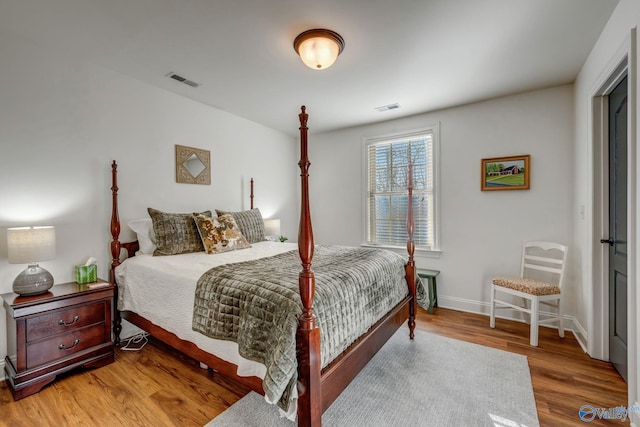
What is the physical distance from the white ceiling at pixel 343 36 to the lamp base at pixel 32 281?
1.72 m

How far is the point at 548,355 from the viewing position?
237 centimetres

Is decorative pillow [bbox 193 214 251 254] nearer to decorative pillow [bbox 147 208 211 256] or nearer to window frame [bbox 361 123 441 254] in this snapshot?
decorative pillow [bbox 147 208 211 256]

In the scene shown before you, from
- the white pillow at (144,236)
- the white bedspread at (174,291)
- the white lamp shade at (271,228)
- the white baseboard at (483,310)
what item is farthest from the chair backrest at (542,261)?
the white pillow at (144,236)

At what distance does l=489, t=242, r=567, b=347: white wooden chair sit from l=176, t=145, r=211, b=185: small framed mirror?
11.2ft

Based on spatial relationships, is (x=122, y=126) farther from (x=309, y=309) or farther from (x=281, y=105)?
(x=309, y=309)

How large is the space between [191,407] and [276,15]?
8.34 ft

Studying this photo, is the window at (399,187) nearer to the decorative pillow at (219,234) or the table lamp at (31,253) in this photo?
the decorative pillow at (219,234)

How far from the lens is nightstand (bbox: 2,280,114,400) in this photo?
6.09 ft

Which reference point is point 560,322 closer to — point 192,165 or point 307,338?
point 307,338

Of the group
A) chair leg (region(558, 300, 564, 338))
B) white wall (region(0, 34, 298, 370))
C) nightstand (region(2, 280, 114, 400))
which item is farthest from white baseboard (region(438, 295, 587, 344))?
nightstand (region(2, 280, 114, 400))

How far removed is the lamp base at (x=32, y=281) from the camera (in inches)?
76.7

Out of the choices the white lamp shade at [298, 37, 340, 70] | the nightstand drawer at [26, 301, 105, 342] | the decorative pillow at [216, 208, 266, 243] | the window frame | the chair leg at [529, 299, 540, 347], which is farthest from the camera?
the window frame

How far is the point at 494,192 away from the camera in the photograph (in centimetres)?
325

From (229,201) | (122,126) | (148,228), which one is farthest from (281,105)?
(148,228)
